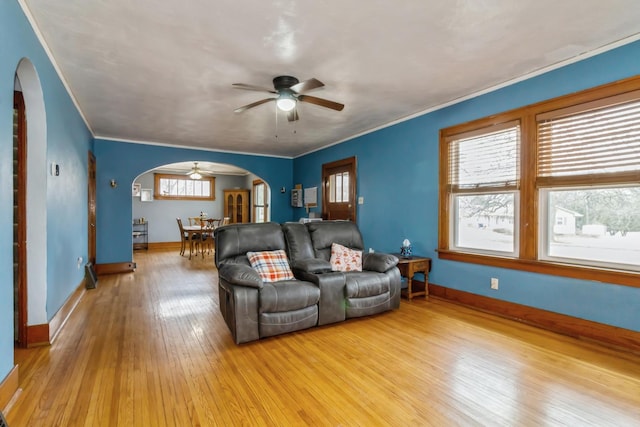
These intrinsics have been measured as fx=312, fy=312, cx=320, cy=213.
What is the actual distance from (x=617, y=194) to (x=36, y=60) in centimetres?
485

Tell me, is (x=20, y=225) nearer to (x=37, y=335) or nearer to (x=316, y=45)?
(x=37, y=335)

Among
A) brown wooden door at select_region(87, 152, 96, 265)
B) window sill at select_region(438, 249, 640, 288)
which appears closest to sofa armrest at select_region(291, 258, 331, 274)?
window sill at select_region(438, 249, 640, 288)

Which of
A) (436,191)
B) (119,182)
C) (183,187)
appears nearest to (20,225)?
(119,182)

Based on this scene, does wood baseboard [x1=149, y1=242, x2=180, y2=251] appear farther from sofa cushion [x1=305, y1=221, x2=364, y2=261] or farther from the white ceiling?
sofa cushion [x1=305, y1=221, x2=364, y2=261]

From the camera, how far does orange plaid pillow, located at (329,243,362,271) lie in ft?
12.2

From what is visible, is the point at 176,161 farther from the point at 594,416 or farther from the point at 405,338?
the point at 594,416

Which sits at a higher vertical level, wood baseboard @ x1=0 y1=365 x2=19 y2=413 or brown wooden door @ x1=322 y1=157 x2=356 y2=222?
brown wooden door @ x1=322 y1=157 x2=356 y2=222

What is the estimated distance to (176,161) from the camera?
21.3 feet

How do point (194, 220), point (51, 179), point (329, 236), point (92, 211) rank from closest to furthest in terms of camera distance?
1. point (51, 179)
2. point (329, 236)
3. point (92, 211)
4. point (194, 220)

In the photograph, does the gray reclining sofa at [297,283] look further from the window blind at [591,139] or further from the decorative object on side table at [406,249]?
the window blind at [591,139]

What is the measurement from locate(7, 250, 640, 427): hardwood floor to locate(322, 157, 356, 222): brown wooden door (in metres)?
2.86

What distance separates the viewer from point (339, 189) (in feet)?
20.5

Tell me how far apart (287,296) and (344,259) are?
1.08 metres

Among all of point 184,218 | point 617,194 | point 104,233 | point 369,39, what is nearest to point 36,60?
point 369,39
